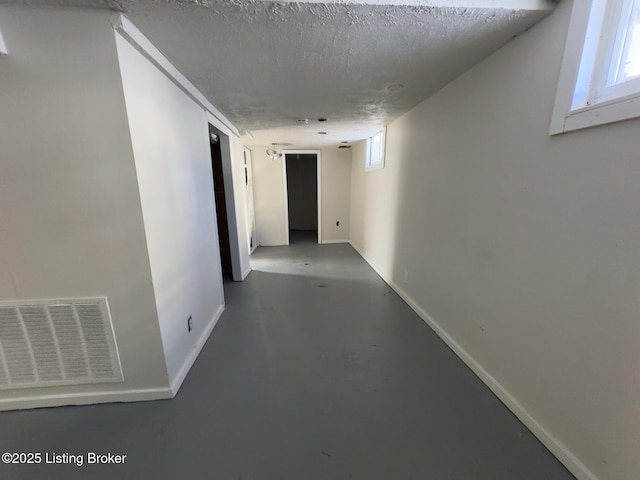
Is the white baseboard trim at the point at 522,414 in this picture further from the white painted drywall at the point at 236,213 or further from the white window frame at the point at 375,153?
the white painted drywall at the point at 236,213

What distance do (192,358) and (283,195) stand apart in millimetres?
4105

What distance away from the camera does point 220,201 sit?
12.0 feet

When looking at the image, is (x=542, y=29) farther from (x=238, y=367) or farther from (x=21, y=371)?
(x=21, y=371)

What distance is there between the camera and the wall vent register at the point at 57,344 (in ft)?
4.65

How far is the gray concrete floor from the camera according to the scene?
1209 mm

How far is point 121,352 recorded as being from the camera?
1.53 metres

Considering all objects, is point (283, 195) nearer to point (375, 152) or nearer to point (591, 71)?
point (375, 152)

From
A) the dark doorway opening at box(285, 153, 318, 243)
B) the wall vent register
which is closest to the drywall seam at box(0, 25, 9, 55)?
the wall vent register

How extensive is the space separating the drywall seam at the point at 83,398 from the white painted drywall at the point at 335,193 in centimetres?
452

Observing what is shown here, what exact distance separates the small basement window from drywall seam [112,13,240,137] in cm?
233

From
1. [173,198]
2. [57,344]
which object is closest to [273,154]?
[173,198]

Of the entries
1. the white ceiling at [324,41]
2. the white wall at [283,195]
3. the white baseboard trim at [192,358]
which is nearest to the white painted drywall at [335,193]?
the white wall at [283,195]

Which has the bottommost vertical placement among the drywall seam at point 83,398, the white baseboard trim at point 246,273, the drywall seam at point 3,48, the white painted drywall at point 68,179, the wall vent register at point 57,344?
the white baseboard trim at point 246,273

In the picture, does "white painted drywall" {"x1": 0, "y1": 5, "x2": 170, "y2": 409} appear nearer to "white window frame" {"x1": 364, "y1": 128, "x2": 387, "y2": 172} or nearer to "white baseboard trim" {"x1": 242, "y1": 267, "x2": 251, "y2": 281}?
"white baseboard trim" {"x1": 242, "y1": 267, "x2": 251, "y2": 281}
